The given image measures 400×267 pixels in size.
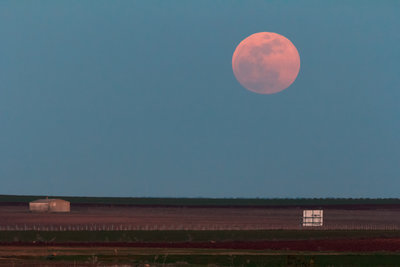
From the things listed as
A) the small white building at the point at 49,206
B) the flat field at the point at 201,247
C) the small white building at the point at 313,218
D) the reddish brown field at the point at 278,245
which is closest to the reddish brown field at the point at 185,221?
the small white building at the point at 313,218

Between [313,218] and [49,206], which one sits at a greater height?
[49,206]

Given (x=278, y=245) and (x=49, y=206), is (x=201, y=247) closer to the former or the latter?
(x=278, y=245)

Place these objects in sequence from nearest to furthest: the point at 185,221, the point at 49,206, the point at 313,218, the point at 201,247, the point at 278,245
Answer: the point at 201,247 → the point at 278,245 → the point at 313,218 → the point at 185,221 → the point at 49,206

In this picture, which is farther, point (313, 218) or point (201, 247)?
point (313, 218)

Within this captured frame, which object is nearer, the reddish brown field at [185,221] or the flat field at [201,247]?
the flat field at [201,247]

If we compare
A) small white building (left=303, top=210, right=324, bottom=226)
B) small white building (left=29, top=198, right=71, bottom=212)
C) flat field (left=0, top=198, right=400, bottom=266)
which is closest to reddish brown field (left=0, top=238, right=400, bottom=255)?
flat field (left=0, top=198, right=400, bottom=266)

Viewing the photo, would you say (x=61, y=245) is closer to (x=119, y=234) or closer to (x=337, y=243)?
(x=119, y=234)

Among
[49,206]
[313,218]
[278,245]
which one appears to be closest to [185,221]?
[313,218]

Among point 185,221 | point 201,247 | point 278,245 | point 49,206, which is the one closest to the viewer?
point 201,247

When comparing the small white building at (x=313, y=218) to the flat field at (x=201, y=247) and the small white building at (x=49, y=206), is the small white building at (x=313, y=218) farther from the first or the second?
the small white building at (x=49, y=206)

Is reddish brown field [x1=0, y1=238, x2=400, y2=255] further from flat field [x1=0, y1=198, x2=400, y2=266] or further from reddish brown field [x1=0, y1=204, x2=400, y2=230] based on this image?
reddish brown field [x1=0, y1=204, x2=400, y2=230]

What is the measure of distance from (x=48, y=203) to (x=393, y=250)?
95.2 metres

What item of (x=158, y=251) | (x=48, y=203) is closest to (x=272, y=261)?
(x=158, y=251)

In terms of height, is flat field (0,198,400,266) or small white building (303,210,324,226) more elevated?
small white building (303,210,324,226)
